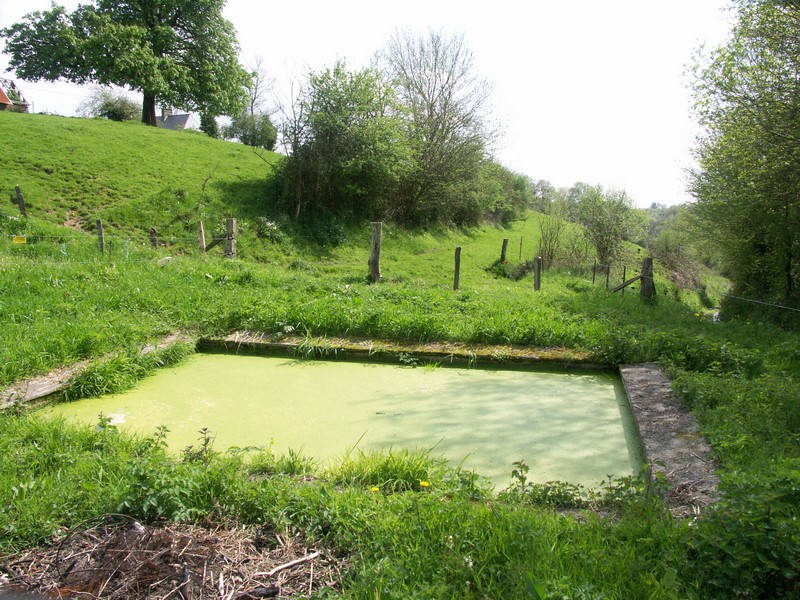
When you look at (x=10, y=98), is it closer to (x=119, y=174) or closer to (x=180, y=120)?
(x=180, y=120)

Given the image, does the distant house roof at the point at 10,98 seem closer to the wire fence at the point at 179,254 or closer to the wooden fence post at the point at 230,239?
the wire fence at the point at 179,254

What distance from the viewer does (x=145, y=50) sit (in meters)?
26.1

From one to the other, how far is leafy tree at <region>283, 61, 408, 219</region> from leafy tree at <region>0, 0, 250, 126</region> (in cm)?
1044

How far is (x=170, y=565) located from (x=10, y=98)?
162ft

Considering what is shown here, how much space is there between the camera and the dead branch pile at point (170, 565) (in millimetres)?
2678

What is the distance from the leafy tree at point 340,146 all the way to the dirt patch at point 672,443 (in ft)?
55.2

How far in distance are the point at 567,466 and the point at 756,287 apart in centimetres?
1542

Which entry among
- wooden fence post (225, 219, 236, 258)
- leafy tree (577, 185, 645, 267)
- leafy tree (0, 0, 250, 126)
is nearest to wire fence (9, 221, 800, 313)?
wooden fence post (225, 219, 236, 258)

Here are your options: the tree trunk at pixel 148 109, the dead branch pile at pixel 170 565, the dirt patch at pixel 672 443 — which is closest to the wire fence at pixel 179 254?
the dirt patch at pixel 672 443

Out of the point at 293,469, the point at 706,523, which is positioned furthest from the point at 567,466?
the point at 293,469

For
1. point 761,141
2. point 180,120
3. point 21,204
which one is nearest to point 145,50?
point 21,204

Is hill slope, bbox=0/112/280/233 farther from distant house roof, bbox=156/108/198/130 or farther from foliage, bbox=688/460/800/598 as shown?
distant house roof, bbox=156/108/198/130

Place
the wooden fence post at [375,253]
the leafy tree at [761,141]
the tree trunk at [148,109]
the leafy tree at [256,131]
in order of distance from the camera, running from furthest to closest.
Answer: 1. the leafy tree at [256,131]
2. the tree trunk at [148,109]
3. the wooden fence post at [375,253]
4. the leafy tree at [761,141]

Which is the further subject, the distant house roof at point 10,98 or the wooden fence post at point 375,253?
the distant house roof at point 10,98
